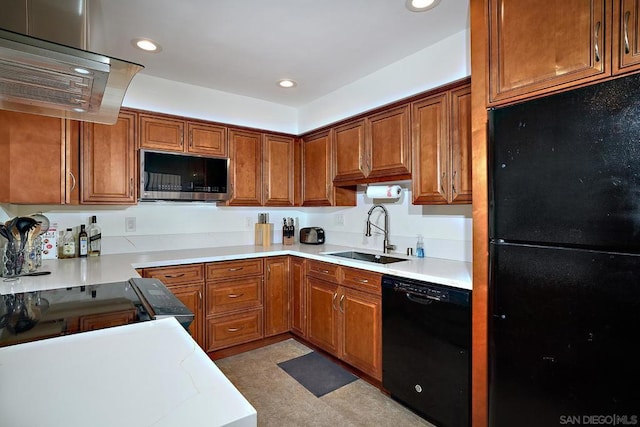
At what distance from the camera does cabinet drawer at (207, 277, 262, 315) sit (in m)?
2.77

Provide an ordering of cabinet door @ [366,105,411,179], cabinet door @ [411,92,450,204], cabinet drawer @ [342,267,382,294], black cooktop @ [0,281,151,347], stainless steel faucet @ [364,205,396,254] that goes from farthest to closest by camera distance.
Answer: stainless steel faucet @ [364,205,396,254] < cabinet door @ [366,105,411,179] < cabinet drawer @ [342,267,382,294] < cabinet door @ [411,92,450,204] < black cooktop @ [0,281,151,347]

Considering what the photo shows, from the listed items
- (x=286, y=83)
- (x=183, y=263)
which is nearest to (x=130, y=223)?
(x=183, y=263)

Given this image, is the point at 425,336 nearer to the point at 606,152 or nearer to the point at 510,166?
the point at 510,166

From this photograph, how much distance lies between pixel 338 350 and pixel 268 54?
2.34 m

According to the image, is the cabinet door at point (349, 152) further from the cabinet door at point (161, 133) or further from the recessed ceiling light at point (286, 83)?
the cabinet door at point (161, 133)

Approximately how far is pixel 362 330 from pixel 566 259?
4.76 ft

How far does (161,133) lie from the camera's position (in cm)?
280

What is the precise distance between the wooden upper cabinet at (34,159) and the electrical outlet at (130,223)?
26.6 inches

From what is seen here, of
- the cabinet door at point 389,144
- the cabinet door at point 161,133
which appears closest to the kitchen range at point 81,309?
the cabinet door at point 161,133

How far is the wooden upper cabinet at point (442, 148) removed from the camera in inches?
81.7

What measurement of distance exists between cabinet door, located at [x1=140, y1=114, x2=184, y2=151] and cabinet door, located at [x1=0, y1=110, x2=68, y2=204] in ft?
1.97

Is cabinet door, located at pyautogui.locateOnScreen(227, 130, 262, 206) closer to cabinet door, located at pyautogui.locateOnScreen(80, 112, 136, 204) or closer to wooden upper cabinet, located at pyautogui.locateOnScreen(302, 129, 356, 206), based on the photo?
wooden upper cabinet, located at pyautogui.locateOnScreen(302, 129, 356, 206)

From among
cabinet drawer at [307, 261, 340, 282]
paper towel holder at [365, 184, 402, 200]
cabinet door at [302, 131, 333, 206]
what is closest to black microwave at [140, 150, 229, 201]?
cabinet door at [302, 131, 333, 206]

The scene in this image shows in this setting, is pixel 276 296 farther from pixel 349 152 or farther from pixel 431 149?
pixel 431 149
